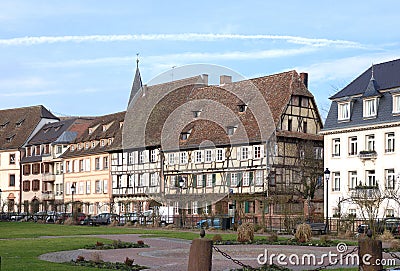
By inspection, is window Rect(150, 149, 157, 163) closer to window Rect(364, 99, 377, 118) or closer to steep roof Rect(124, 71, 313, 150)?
steep roof Rect(124, 71, 313, 150)

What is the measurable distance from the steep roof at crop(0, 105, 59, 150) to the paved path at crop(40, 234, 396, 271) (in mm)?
70487

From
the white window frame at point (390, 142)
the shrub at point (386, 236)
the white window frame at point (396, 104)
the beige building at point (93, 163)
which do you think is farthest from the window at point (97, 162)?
the shrub at point (386, 236)

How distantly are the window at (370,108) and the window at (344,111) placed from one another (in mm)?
2048

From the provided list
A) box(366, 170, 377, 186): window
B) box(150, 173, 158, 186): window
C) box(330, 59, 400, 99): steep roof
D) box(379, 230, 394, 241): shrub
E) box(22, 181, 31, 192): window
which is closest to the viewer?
box(379, 230, 394, 241): shrub

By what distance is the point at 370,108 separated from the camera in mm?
55406

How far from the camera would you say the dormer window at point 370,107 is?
2162 inches

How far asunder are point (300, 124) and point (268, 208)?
33.1 feet

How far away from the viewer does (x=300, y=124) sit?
64938 mm

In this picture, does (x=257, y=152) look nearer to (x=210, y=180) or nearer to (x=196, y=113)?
(x=210, y=180)

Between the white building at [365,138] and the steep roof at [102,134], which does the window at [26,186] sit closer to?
the steep roof at [102,134]

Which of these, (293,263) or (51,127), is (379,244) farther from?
(51,127)

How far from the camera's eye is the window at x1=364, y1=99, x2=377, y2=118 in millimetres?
54969

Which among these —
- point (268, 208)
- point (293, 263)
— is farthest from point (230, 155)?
point (293, 263)

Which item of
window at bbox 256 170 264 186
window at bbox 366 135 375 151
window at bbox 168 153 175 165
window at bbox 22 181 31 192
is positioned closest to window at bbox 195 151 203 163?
window at bbox 168 153 175 165
